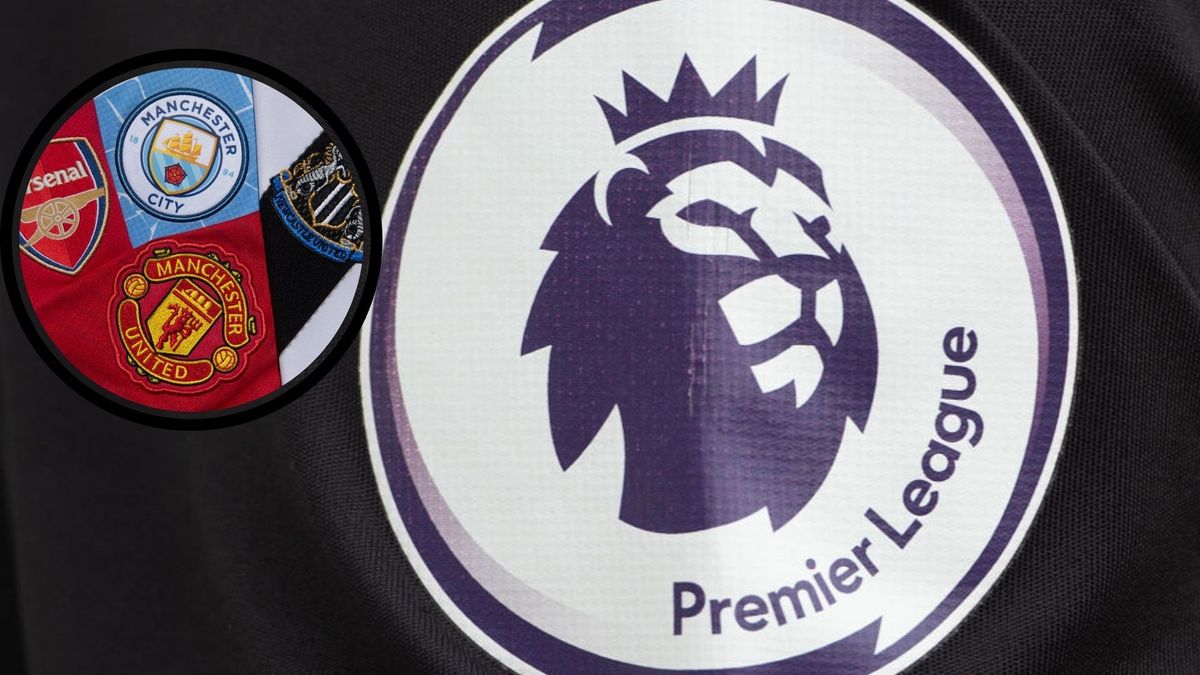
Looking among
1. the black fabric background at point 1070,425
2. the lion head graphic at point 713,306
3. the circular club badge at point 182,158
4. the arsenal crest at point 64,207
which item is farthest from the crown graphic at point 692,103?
the arsenal crest at point 64,207

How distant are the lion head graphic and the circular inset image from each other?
0.57ft

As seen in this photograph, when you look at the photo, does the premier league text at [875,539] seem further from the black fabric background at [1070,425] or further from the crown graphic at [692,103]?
the crown graphic at [692,103]

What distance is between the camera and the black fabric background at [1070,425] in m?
0.74

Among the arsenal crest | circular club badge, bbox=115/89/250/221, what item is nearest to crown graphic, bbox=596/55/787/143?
circular club badge, bbox=115/89/250/221

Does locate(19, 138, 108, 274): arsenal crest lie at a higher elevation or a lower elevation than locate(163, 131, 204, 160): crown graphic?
lower

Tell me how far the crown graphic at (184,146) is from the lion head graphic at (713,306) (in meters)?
0.28

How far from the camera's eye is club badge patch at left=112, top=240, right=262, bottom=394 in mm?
748

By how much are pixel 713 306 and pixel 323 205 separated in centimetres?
30

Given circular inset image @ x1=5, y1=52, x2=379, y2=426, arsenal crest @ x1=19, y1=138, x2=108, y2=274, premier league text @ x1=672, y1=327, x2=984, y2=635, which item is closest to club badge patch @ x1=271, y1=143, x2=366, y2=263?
circular inset image @ x1=5, y1=52, x2=379, y2=426

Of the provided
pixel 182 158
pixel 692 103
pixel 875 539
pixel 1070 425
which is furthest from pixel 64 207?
pixel 1070 425

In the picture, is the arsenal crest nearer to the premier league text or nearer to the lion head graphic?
the lion head graphic

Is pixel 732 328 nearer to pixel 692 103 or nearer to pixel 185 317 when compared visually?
pixel 692 103

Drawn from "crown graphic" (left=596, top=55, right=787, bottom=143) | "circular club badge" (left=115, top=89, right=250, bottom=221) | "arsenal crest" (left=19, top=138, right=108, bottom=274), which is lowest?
"arsenal crest" (left=19, top=138, right=108, bottom=274)

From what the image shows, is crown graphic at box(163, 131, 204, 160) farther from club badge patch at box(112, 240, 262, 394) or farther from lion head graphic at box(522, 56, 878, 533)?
lion head graphic at box(522, 56, 878, 533)
